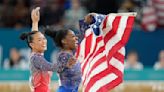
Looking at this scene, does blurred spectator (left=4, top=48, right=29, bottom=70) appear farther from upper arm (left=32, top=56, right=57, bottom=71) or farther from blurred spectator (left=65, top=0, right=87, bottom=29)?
upper arm (left=32, top=56, right=57, bottom=71)

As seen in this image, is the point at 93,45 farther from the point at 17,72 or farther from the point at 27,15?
the point at 27,15

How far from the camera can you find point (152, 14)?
1623 centimetres

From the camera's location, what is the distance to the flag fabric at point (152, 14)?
637 inches

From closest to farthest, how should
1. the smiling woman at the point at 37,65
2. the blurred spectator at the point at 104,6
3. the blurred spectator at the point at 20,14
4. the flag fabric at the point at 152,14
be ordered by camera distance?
the smiling woman at the point at 37,65 → the flag fabric at the point at 152,14 → the blurred spectator at the point at 104,6 → the blurred spectator at the point at 20,14

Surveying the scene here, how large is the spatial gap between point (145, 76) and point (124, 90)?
1.59 feet

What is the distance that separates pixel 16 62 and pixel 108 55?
651cm

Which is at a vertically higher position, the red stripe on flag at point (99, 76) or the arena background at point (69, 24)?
the arena background at point (69, 24)

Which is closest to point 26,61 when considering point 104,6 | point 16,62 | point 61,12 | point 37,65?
point 16,62

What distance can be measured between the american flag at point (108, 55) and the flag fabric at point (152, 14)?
679 cm

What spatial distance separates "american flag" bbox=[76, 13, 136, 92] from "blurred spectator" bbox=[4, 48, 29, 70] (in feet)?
20.4

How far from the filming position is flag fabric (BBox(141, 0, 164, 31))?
1617cm

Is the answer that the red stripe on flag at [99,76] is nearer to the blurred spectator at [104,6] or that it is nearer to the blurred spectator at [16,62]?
the blurred spectator at [16,62]

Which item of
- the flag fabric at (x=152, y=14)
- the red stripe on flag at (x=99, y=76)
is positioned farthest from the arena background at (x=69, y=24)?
the red stripe on flag at (x=99, y=76)

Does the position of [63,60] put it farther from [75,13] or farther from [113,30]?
[75,13]
